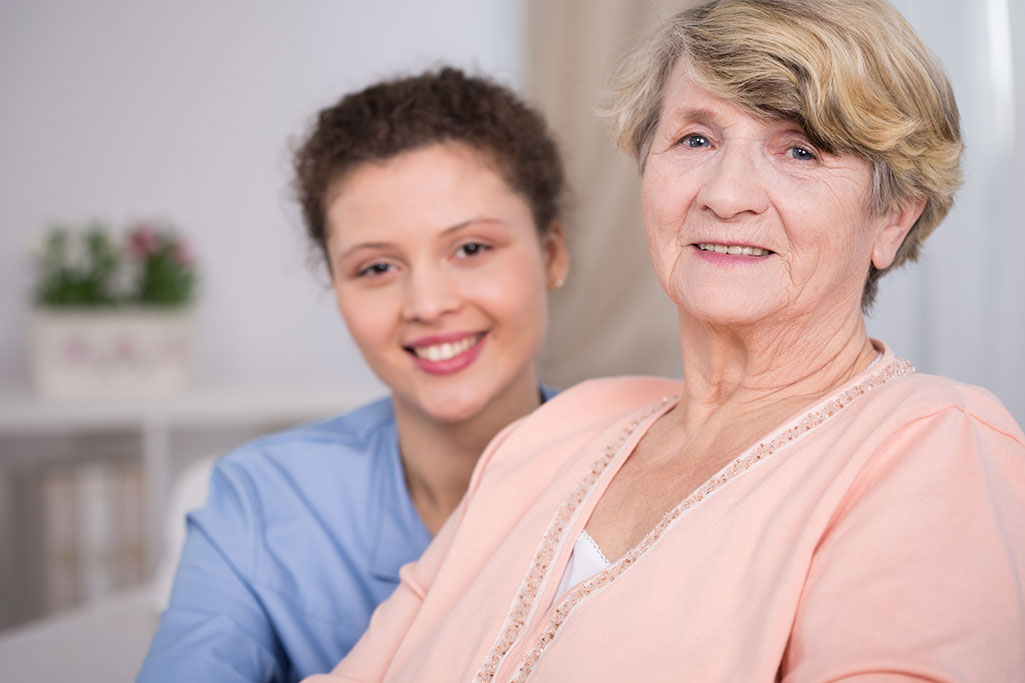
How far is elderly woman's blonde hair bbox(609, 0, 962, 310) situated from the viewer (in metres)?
0.97

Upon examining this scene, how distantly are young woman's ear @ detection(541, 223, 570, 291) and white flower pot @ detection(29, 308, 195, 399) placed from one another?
5.24 feet

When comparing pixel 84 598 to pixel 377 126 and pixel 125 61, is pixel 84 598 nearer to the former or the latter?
pixel 125 61

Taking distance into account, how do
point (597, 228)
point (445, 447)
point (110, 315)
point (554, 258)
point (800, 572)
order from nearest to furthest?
point (800, 572), point (445, 447), point (554, 258), point (597, 228), point (110, 315)

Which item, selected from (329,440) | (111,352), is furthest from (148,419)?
(329,440)

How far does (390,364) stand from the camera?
5.49 feet

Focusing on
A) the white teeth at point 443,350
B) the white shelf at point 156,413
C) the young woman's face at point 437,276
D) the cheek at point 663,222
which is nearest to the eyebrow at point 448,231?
the young woman's face at point 437,276

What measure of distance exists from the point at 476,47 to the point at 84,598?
2173mm

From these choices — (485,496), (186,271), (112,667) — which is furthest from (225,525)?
(186,271)

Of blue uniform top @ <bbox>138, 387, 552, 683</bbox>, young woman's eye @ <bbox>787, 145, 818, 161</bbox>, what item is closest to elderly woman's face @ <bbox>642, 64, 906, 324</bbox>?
young woman's eye @ <bbox>787, 145, 818, 161</bbox>

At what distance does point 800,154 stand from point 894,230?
5.5 inches

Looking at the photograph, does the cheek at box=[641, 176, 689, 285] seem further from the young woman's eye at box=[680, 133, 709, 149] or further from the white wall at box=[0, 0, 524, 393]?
the white wall at box=[0, 0, 524, 393]

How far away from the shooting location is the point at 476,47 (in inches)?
139

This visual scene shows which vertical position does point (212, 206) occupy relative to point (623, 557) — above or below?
above

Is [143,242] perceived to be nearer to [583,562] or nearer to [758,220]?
[583,562]
